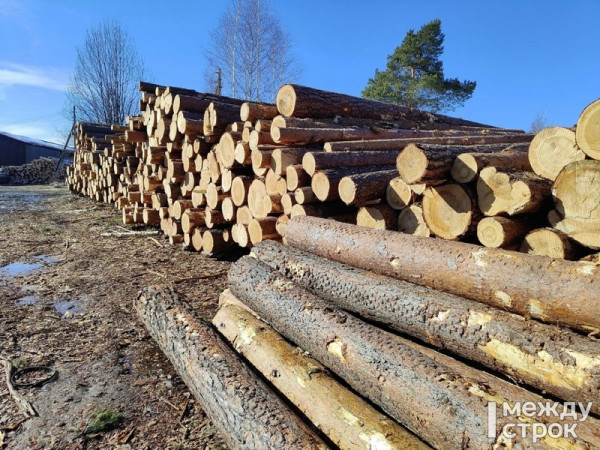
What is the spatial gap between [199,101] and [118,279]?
3.14 metres

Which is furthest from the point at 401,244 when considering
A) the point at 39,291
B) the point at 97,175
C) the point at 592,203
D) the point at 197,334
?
the point at 97,175

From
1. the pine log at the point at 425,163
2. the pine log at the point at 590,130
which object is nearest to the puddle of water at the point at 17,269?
the pine log at the point at 425,163

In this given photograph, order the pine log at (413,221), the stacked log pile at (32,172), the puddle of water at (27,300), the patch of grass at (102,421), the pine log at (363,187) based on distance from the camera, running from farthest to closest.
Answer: the stacked log pile at (32,172) < the puddle of water at (27,300) < the pine log at (363,187) < the pine log at (413,221) < the patch of grass at (102,421)

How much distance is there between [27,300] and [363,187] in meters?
3.57

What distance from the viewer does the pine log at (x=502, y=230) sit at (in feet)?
8.95

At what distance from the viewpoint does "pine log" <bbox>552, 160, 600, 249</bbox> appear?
2.42m

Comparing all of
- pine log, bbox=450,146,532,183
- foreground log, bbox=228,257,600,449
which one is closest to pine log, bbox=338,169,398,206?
pine log, bbox=450,146,532,183

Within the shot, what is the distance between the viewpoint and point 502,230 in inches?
107

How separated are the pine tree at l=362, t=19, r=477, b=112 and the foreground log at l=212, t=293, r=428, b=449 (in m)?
20.3

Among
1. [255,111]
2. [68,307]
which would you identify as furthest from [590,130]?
[68,307]

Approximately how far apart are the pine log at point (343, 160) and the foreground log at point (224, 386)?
1884 millimetres

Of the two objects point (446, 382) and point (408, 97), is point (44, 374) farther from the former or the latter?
point (408, 97)

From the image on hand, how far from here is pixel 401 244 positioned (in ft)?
8.74

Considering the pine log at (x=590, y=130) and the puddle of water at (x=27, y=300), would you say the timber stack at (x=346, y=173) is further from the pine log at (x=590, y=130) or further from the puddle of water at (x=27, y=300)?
the puddle of water at (x=27, y=300)
